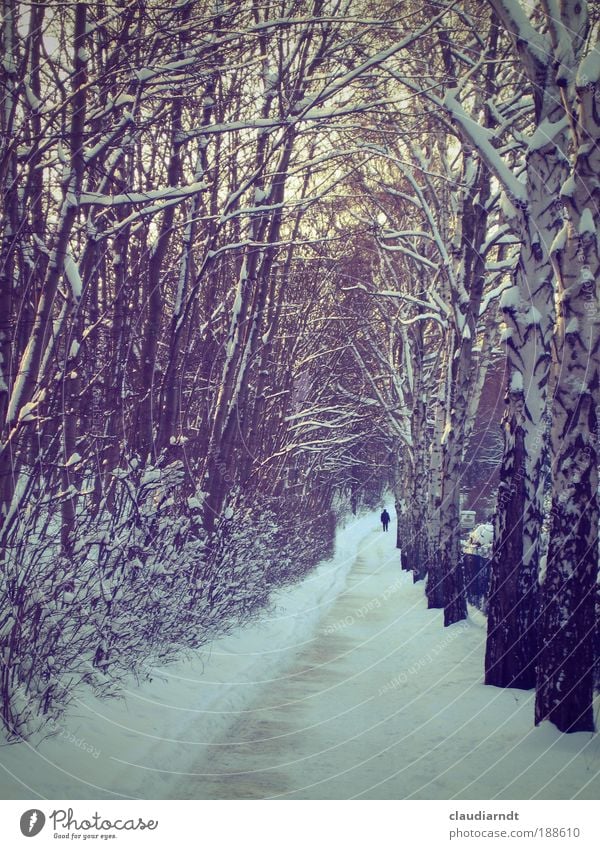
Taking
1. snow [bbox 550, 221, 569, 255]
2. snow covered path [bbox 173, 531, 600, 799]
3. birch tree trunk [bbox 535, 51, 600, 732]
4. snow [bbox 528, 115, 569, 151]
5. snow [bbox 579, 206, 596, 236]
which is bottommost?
snow covered path [bbox 173, 531, 600, 799]

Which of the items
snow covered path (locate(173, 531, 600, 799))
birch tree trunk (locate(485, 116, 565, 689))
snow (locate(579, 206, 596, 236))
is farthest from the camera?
birch tree trunk (locate(485, 116, 565, 689))

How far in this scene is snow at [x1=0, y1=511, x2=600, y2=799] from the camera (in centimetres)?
596

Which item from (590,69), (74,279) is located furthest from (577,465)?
(74,279)

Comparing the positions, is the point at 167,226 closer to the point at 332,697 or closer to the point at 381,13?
the point at 381,13

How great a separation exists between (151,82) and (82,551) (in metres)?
3.95

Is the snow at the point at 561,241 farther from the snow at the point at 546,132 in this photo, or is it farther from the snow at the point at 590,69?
the snow at the point at 546,132

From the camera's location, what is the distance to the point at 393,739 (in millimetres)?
7598

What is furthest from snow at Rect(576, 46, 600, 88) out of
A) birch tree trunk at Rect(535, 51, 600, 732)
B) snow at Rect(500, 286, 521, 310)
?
snow at Rect(500, 286, 521, 310)

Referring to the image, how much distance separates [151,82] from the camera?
262 inches

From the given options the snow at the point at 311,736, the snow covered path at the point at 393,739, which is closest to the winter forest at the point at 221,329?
the snow at the point at 311,736

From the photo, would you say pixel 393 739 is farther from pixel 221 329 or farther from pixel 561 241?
pixel 221 329

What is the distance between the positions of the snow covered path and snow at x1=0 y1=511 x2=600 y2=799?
0.06 feet

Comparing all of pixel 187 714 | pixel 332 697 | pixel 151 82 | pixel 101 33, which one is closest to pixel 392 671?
pixel 332 697

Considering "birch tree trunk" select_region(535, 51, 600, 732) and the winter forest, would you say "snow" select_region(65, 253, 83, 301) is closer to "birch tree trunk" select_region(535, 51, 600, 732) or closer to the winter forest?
the winter forest
